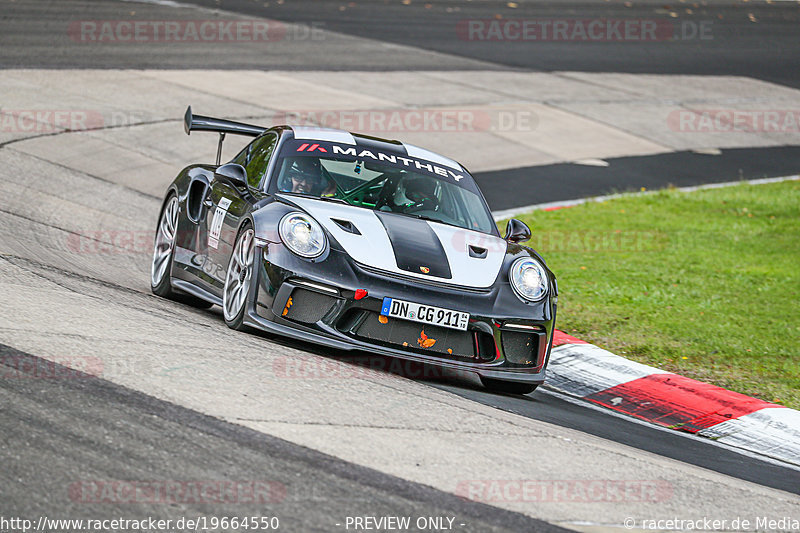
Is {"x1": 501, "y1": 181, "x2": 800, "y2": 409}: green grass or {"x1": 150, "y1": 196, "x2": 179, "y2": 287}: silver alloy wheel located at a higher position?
{"x1": 150, "y1": 196, "x2": 179, "y2": 287}: silver alloy wheel

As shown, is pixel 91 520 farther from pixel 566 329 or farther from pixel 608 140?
pixel 608 140

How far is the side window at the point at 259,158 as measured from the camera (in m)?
7.82

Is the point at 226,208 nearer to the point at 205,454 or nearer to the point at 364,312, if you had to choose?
the point at 364,312

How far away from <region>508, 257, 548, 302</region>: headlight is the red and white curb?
0.94 metres

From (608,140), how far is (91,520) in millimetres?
16279

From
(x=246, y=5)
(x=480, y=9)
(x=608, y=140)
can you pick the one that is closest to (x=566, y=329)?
(x=608, y=140)

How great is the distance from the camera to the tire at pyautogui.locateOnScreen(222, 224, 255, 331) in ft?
22.2

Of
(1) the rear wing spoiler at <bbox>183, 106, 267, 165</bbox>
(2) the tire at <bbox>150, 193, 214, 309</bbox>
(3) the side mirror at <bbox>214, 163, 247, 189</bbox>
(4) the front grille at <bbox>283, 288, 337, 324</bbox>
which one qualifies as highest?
(1) the rear wing spoiler at <bbox>183, 106, 267, 165</bbox>

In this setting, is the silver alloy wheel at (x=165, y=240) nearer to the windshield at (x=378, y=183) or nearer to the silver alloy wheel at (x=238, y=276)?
the windshield at (x=378, y=183)

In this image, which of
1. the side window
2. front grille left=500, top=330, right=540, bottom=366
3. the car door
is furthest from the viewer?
the side window

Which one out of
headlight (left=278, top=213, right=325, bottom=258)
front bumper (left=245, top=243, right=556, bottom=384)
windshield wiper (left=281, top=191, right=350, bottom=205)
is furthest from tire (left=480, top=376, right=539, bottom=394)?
windshield wiper (left=281, top=191, right=350, bottom=205)

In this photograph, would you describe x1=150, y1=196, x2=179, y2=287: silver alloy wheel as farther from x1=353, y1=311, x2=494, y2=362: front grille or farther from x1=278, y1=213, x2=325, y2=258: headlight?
x1=353, y1=311, x2=494, y2=362: front grille

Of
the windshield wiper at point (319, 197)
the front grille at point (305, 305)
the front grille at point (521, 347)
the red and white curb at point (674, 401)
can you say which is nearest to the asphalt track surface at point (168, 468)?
the front grille at point (305, 305)

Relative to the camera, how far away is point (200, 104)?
1686 cm
